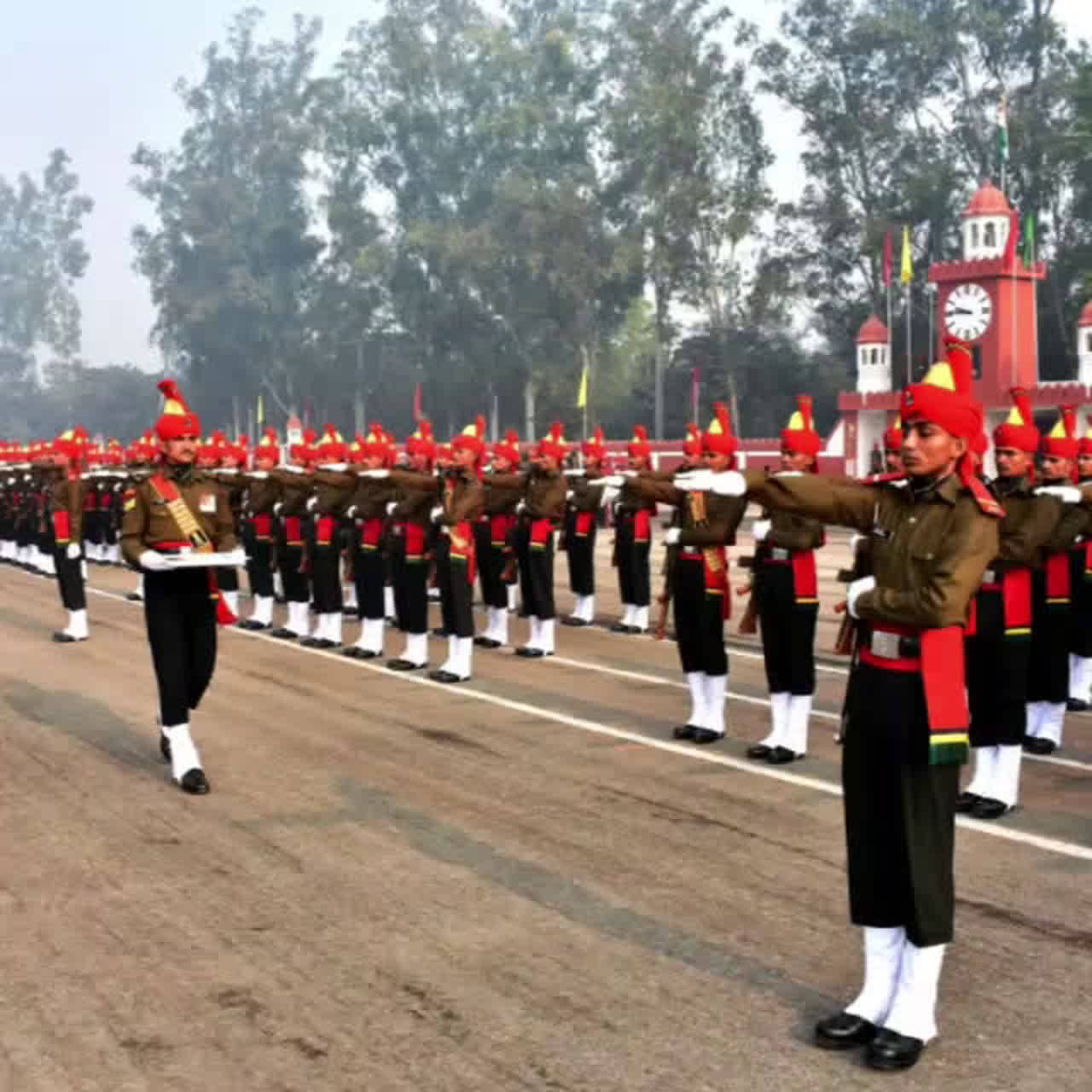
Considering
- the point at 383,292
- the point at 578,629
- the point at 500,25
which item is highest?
the point at 500,25

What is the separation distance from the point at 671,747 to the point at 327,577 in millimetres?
6647

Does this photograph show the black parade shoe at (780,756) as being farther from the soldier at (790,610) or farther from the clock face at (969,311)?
the clock face at (969,311)

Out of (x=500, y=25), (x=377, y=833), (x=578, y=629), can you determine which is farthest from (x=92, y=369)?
(x=377, y=833)

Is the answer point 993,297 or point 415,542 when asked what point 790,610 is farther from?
point 993,297

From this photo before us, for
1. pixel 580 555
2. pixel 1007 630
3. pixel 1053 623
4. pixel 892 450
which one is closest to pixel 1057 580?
pixel 1053 623

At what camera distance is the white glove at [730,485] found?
18.5ft

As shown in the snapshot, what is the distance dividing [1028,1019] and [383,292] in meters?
72.8

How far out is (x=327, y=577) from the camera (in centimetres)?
1630

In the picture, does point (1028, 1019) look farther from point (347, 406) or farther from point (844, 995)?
point (347, 406)

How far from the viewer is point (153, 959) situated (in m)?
6.10

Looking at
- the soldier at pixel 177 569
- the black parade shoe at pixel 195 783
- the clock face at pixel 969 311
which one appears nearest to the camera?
the black parade shoe at pixel 195 783

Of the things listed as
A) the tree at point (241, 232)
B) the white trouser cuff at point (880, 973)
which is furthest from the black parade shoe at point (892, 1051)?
the tree at point (241, 232)

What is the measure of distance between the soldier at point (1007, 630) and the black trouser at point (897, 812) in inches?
122

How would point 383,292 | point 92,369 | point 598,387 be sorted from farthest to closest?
point 92,369 < point 383,292 < point 598,387
